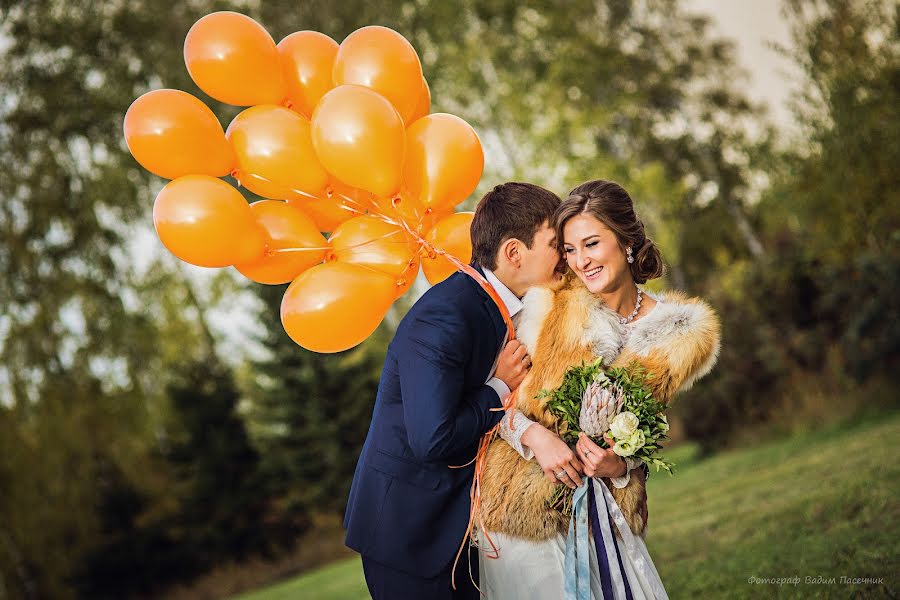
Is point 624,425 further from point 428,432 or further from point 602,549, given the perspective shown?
point 428,432

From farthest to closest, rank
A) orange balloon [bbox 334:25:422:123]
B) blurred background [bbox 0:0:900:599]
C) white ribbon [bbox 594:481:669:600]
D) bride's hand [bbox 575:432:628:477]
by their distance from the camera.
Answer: blurred background [bbox 0:0:900:599], orange balloon [bbox 334:25:422:123], white ribbon [bbox 594:481:669:600], bride's hand [bbox 575:432:628:477]

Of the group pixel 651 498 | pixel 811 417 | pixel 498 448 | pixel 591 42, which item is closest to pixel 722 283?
pixel 811 417

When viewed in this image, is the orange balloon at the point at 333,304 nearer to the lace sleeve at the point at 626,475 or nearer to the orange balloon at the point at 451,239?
the orange balloon at the point at 451,239

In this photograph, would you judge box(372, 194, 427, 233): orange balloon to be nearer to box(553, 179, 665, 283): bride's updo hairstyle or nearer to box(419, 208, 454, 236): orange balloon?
box(419, 208, 454, 236): orange balloon

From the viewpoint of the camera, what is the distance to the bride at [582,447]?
9.66 feet

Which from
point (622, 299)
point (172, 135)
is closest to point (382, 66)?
point (172, 135)

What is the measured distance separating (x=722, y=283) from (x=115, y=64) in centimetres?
1226

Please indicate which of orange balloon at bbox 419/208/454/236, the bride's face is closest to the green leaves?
the bride's face

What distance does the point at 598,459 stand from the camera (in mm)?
2859

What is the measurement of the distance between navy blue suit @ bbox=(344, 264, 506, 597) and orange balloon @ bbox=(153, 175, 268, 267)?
37.0 inches

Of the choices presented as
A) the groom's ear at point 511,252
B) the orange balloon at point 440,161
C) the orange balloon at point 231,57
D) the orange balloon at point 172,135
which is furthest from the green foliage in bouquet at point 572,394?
the orange balloon at point 231,57

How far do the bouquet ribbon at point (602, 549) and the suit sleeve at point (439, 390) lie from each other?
1.57 feet

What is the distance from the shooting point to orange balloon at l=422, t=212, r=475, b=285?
148 inches

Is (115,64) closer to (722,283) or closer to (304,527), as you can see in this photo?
(304,527)
